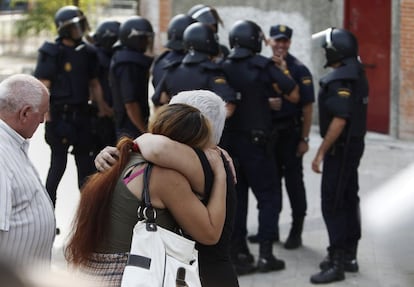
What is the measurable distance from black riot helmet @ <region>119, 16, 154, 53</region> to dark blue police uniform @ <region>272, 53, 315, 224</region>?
121 centimetres

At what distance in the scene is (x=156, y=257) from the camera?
4.06 metres

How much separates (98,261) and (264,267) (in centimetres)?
338

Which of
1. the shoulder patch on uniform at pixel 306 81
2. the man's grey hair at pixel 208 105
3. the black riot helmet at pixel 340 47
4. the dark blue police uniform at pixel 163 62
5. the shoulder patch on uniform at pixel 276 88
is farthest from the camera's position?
the shoulder patch on uniform at pixel 306 81

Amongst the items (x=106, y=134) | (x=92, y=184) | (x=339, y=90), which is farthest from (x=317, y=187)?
(x=92, y=184)

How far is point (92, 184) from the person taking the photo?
14.2 ft

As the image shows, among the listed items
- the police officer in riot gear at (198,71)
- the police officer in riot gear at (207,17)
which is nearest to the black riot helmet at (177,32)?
the police officer in riot gear at (207,17)

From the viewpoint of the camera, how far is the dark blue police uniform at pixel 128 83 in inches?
324

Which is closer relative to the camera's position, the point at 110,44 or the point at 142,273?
the point at 142,273

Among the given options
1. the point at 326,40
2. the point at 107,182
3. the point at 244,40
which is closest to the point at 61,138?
the point at 244,40

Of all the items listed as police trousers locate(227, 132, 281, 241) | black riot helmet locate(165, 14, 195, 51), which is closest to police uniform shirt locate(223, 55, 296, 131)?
police trousers locate(227, 132, 281, 241)

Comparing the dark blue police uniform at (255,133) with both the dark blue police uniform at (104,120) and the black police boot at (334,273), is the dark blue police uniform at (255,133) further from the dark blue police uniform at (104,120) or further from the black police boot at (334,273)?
the dark blue police uniform at (104,120)

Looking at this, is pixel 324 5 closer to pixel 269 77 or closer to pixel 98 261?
pixel 269 77

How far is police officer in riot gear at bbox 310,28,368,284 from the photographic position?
7.10m

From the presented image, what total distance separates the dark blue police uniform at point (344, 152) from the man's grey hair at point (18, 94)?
2.89 metres
